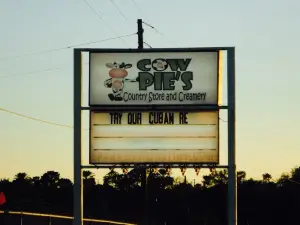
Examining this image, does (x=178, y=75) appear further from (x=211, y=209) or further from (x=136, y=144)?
(x=211, y=209)

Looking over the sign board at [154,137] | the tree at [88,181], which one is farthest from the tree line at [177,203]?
the sign board at [154,137]

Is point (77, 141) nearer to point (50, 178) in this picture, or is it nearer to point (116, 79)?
point (116, 79)

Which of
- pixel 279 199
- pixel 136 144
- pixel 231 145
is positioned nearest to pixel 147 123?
pixel 136 144

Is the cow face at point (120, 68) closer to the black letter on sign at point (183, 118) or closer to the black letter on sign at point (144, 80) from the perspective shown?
the black letter on sign at point (144, 80)

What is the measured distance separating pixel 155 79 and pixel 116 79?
3.63 ft

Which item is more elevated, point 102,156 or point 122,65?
point 122,65

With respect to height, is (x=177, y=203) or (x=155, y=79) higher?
(x=155, y=79)

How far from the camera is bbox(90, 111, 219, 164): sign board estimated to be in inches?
942

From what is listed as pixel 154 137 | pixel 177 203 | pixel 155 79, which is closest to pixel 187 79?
pixel 155 79

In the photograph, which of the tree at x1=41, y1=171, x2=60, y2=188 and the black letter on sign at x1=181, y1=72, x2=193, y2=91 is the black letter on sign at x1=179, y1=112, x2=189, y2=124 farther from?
the tree at x1=41, y1=171, x2=60, y2=188

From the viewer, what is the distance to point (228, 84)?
77.9ft

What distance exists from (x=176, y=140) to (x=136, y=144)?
43.7 inches

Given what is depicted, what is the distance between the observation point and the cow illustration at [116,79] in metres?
24.1

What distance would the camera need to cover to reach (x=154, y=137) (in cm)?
2402
